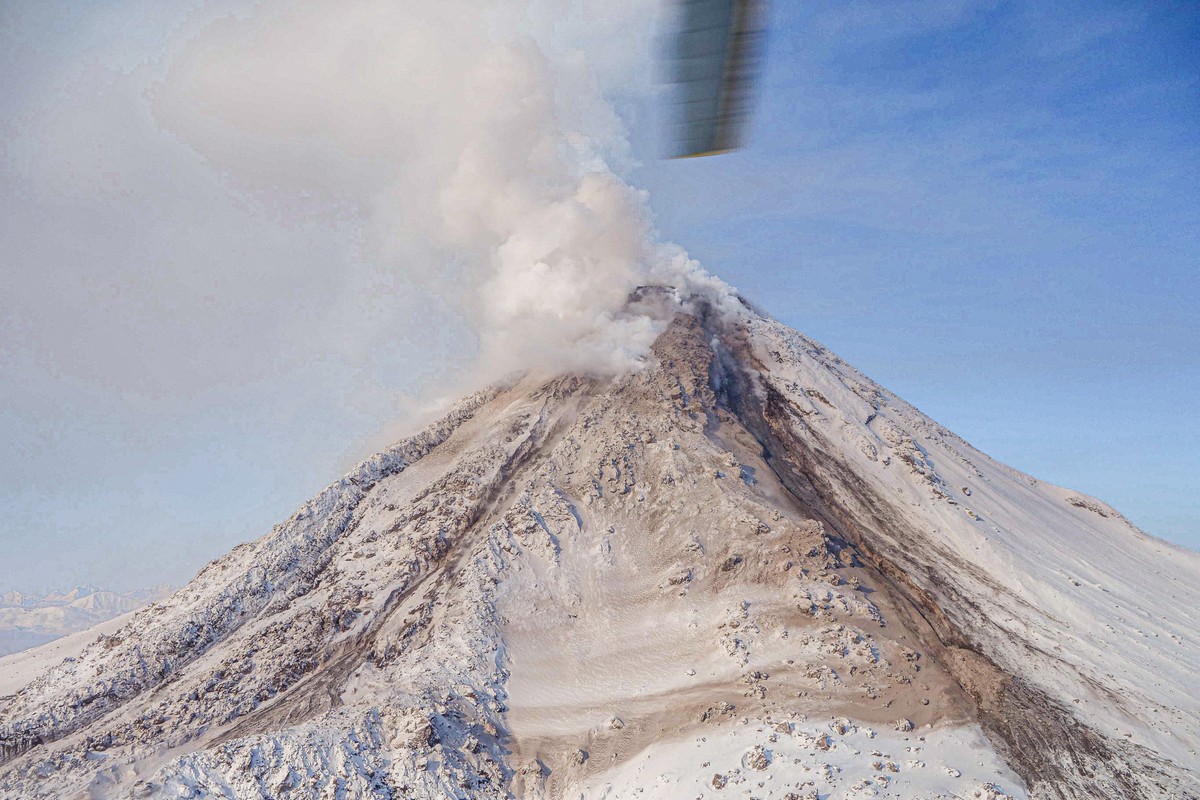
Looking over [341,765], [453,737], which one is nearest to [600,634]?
[453,737]

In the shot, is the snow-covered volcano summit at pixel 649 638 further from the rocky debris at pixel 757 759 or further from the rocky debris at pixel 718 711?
the rocky debris at pixel 718 711

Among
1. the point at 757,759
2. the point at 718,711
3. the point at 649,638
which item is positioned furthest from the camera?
the point at 649,638

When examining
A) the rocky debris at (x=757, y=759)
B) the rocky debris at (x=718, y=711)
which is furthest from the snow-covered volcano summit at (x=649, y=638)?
the rocky debris at (x=718, y=711)

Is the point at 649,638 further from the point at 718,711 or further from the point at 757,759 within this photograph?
the point at 757,759

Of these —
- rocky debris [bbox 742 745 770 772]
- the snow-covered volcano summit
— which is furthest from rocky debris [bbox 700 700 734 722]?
rocky debris [bbox 742 745 770 772]

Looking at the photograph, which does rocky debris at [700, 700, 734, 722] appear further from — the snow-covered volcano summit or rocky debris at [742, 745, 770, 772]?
rocky debris at [742, 745, 770, 772]

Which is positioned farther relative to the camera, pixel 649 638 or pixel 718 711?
pixel 649 638

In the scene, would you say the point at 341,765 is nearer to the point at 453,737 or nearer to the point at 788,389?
the point at 453,737

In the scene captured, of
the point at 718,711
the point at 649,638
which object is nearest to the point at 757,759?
the point at 718,711
